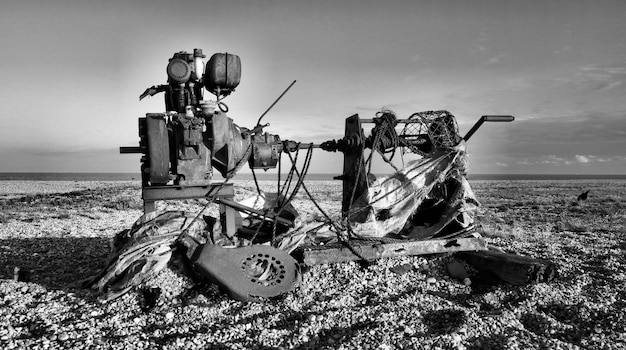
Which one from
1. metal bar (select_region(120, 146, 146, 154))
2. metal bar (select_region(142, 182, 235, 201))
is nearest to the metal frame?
metal bar (select_region(142, 182, 235, 201))

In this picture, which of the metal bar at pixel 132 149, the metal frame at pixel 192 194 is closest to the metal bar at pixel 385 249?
the metal frame at pixel 192 194

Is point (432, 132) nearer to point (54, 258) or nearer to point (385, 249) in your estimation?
point (385, 249)

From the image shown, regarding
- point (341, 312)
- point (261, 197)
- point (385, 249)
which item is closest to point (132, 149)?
point (261, 197)

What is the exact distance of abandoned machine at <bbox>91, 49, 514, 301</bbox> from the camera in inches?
208

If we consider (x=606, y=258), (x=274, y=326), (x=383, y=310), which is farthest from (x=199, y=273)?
(x=606, y=258)

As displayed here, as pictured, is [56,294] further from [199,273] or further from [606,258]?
[606,258]

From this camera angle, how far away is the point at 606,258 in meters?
7.31

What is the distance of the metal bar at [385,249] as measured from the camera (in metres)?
5.83

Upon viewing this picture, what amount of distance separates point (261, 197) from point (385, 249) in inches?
Answer: 93.6

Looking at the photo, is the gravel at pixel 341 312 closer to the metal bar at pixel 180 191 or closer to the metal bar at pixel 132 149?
the metal bar at pixel 180 191

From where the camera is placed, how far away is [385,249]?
20.1ft

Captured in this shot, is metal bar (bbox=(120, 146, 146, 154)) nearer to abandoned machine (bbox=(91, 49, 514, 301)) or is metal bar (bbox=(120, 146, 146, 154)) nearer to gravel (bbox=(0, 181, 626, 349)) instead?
abandoned machine (bbox=(91, 49, 514, 301))

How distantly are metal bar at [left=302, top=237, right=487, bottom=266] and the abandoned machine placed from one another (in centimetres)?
2

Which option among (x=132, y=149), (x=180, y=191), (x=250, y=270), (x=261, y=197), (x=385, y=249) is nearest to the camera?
(x=250, y=270)
